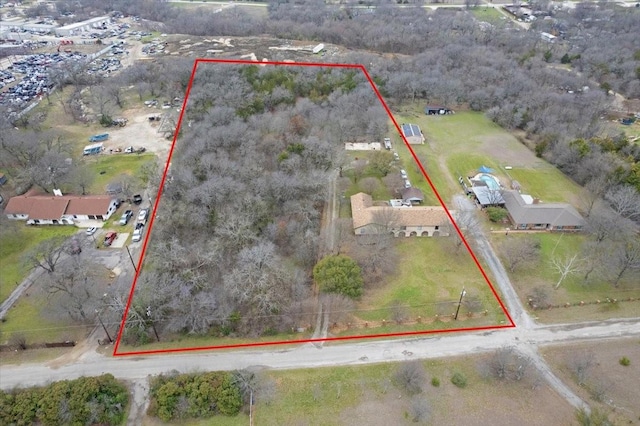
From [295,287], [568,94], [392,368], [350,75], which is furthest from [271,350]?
[568,94]

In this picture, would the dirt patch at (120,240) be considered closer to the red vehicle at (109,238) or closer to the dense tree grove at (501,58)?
the red vehicle at (109,238)

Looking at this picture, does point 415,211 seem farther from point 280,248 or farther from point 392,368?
point 392,368

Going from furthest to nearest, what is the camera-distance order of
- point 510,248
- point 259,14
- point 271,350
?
point 259,14 < point 510,248 < point 271,350

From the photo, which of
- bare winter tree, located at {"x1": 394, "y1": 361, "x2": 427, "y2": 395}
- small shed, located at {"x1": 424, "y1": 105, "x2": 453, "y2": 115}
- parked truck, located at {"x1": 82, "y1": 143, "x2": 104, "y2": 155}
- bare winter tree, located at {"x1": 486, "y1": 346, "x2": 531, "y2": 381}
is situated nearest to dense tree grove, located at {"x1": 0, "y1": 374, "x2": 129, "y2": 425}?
bare winter tree, located at {"x1": 394, "y1": 361, "x2": 427, "y2": 395}

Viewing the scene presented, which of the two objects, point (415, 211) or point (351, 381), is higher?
point (415, 211)

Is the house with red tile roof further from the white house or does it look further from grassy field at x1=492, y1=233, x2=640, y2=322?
the white house

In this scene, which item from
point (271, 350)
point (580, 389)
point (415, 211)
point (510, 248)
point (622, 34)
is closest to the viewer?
point (580, 389)

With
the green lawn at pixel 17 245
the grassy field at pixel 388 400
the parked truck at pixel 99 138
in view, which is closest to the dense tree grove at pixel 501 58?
the parked truck at pixel 99 138
